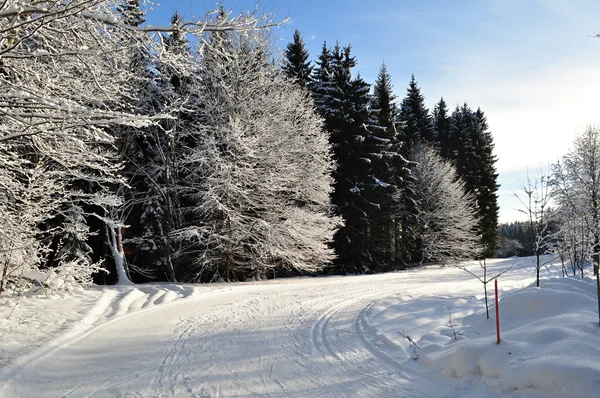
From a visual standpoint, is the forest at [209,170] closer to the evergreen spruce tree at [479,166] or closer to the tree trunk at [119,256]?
the tree trunk at [119,256]

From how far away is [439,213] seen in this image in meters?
29.2

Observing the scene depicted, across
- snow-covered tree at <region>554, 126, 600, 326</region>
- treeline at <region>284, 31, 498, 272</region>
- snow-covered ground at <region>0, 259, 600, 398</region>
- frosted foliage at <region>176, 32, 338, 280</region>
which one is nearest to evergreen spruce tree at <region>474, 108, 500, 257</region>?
treeline at <region>284, 31, 498, 272</region>

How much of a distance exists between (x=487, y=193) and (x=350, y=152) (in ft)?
67.3

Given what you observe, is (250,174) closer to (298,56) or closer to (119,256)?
(119,256)

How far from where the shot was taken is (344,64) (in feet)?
83.8

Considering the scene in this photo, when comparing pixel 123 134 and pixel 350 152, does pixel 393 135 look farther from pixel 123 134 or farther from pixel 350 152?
pixel 123 134

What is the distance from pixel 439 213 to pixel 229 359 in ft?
86.1

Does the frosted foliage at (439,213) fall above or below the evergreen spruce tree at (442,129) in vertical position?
below

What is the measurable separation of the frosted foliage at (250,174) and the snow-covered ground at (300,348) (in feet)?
21.8

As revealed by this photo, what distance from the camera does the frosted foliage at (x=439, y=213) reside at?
2889cm

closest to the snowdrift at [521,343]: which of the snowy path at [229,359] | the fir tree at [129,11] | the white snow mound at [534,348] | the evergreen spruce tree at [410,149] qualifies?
the white snow mound at [534,348]

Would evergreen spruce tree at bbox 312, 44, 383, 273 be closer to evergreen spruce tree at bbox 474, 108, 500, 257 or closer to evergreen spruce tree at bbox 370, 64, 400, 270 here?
evergreen spruce tree at bbox 370, 64, 400, 270

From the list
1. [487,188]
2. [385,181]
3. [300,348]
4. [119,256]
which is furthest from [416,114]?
[300,348]

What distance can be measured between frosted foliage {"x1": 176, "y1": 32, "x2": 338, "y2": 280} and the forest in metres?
0.08
